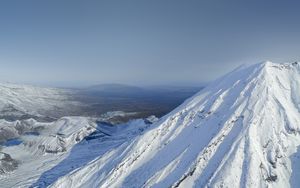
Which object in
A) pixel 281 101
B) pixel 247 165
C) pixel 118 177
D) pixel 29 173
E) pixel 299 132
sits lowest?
pixel 29 173

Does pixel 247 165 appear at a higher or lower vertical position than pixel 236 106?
lower

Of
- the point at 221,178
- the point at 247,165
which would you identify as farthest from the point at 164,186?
the point at 247,165

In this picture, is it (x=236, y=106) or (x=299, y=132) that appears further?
(x=236, y=106)

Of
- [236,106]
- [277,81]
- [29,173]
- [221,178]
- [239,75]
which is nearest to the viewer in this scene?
[221,178]

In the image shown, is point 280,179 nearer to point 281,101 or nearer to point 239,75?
point 281,101

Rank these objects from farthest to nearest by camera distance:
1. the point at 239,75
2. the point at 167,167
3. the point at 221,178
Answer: the point at 239,75 < the point at 167,167 < the point at 221,178

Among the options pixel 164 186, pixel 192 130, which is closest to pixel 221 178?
pixel 164 186
